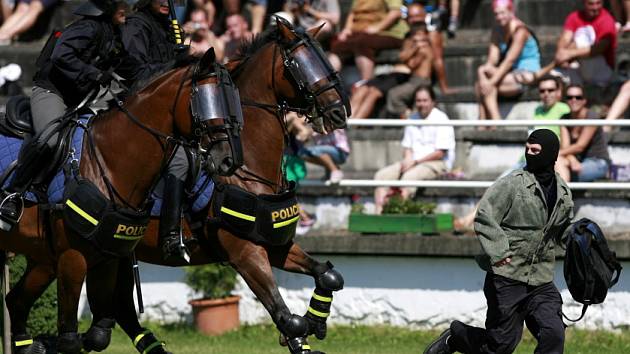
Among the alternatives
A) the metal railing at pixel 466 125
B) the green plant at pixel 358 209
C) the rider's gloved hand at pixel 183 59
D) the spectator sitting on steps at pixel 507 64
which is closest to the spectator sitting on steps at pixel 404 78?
the spectator sitting on steps at pixel 507 64

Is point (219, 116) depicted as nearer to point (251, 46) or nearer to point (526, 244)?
point (251, 46)

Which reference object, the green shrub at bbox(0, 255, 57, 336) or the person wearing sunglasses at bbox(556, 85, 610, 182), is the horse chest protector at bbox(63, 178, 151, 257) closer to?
the green shrub at bbox(0, 255, 57, 336)

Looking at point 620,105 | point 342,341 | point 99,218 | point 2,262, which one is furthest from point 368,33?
point 99,218

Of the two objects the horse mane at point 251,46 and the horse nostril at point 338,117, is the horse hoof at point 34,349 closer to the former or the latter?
the horse mane at point 251,46

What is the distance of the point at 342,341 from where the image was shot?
12.4 metres

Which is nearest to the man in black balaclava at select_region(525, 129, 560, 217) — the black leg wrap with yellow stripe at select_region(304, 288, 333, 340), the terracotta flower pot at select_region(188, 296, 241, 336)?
the black leg wrap with yellow stripe at select_region(304, 288, 333, 340)

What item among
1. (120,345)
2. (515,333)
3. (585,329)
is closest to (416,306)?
(585,329)

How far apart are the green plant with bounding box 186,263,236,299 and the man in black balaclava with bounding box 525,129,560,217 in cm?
445

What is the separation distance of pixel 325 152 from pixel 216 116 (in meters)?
5.00

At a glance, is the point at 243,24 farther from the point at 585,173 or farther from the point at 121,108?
the point at 121,108

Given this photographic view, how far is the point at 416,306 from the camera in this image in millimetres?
12555

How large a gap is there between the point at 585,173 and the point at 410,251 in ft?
5.81

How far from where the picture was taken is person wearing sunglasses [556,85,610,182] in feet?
40.4

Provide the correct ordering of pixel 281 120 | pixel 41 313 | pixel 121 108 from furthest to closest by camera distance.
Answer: pixel 41 313, pixel 281 120, pixel 121 108
